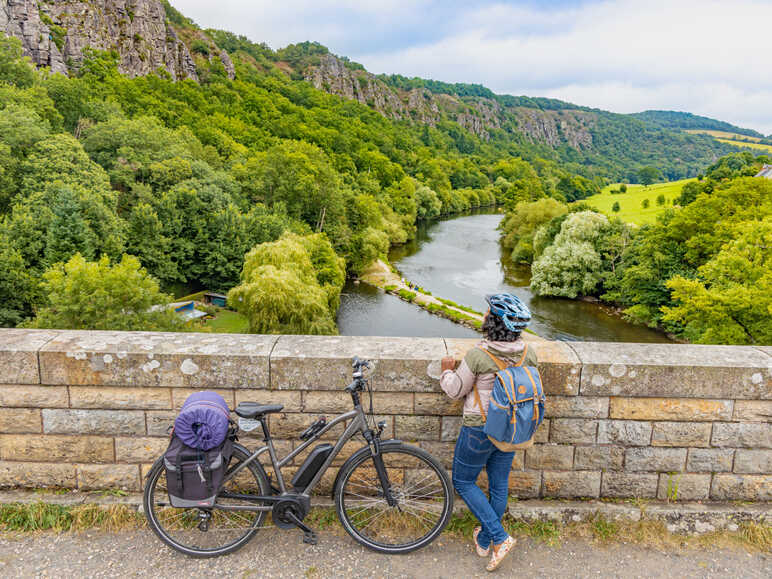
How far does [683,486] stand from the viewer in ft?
13.5

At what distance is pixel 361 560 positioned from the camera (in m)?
3.58

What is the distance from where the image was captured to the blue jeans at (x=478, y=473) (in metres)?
3.48

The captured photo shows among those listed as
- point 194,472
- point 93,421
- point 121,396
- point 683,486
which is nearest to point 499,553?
point 683,486

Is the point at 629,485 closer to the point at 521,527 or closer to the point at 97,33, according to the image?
the point at 521,527

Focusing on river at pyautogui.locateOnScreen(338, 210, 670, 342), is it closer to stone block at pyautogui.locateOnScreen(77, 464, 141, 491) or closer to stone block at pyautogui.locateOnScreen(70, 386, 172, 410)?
stone block at pyautogui.locateOnScreen(77, 464, 141, 491)

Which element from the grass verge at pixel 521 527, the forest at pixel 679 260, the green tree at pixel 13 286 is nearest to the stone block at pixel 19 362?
the grass verge at pixel 521 527

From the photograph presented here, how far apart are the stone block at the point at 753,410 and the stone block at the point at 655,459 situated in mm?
518

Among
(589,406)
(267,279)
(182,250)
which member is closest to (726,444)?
(589,406)

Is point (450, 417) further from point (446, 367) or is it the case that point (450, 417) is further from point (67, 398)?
point (67, 398)

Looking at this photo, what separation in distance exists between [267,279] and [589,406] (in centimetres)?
2346

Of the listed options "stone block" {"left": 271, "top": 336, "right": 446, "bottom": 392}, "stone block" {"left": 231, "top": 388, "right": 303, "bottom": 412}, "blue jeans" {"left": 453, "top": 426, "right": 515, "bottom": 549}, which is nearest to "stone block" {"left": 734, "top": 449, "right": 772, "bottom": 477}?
"blue jeans" {"left": 453, "top": 426, "right": 515, "bottom": 549}

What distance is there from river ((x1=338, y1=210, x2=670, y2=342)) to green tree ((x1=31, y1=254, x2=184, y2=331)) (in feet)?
43.7

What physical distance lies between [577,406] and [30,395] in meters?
4.39

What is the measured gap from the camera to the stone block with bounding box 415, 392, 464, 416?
397 cm
